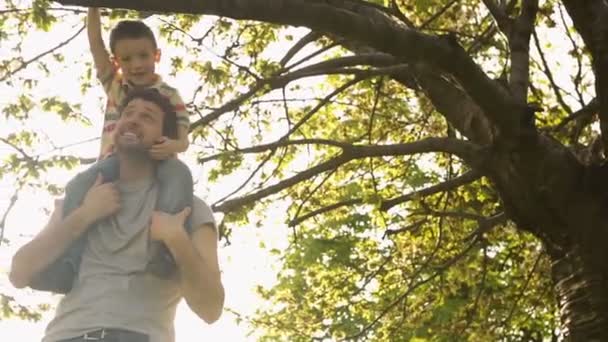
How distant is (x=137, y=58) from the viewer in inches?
133

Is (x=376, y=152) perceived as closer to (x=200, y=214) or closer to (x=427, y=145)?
(x=427, y=145)

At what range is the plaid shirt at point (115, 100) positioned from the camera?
2851 millimetres

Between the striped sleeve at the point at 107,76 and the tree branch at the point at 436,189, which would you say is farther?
the tree branch at the point at 436,189

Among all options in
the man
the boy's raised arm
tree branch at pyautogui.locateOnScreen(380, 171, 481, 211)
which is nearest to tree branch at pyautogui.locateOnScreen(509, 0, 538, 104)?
tree branch at pyautogui.locateOnScreen(380, 171, 481, 211)

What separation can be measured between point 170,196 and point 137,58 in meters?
1.07

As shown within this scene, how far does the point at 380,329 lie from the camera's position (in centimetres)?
1016

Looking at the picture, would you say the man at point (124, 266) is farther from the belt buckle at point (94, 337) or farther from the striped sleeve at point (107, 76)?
the striped sleeve at point (107, 76)

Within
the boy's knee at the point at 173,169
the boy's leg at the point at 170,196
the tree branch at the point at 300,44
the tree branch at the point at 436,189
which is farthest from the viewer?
the tree branch at the point at 300,44

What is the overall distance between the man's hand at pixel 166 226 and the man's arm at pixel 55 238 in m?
0.14

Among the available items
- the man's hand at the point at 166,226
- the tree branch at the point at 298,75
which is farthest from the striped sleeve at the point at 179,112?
the tree branch at the point at 298,75

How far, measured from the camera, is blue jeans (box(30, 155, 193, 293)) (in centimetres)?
234

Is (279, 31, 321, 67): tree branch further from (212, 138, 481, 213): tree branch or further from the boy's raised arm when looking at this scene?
the boy's raised arm

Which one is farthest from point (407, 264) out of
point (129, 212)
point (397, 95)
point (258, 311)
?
point (129, 212)

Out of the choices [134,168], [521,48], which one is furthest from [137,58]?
[521,48]
